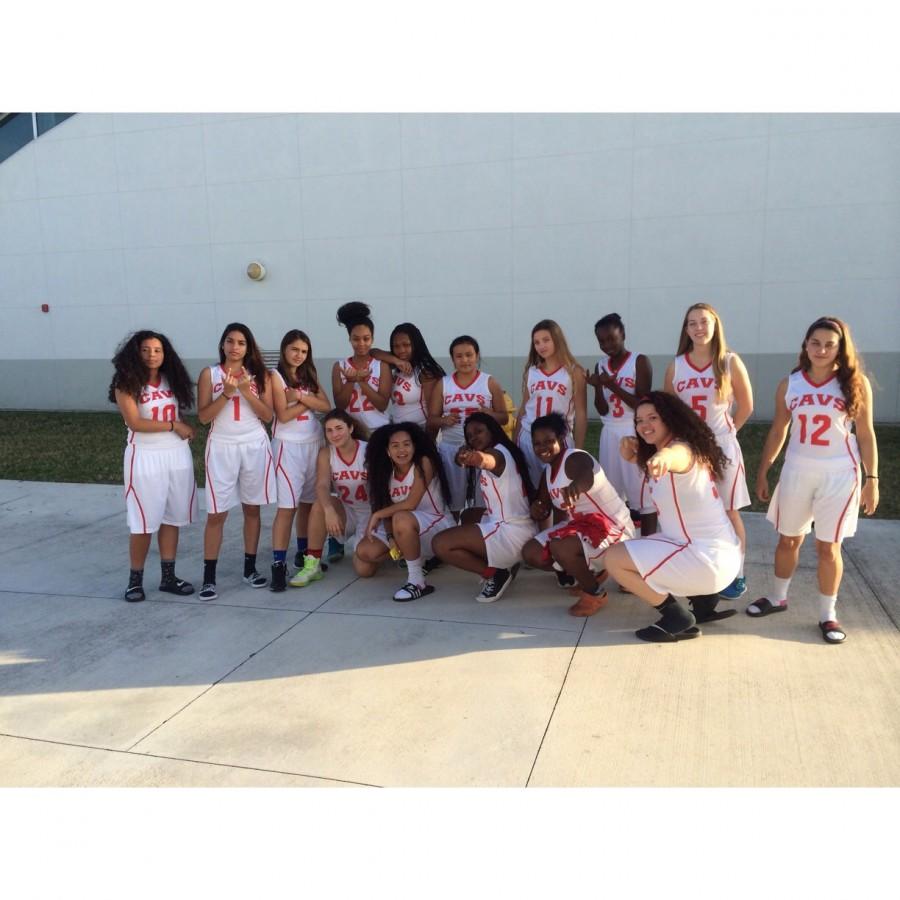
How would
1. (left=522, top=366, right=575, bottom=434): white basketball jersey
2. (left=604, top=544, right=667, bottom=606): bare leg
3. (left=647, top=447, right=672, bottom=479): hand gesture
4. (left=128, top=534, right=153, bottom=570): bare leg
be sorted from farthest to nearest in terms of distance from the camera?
Answer: (left=522, top=366, right=575, bottom=434): white basketball jersey < (left=128, top=534, right=153, bottom=570): bare leg < (left=604, top=544, right=667, bottom=606): bare leg < (left=647, top=447, right=672, bottom=479): hand gesture

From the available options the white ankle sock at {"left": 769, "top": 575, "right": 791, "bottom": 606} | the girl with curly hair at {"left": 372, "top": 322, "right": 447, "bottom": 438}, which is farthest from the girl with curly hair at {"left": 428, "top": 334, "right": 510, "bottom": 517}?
the white ankle sock at {"left": 769, "top": 575, "right": 791, "bottom": 606}

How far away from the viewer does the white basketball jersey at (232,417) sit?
4719mm

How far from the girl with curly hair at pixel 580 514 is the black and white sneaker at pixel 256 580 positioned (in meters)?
1.83

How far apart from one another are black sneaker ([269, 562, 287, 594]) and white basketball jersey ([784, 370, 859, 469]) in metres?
3.09

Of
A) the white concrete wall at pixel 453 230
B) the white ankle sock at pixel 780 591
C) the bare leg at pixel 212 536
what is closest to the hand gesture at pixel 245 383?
the bare leg at pixel 212 536

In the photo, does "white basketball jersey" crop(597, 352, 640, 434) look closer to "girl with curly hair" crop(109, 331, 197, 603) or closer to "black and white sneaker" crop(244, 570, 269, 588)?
"black and white sneaker" crop(244, 570, 269, 588)

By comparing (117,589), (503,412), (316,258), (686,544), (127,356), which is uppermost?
(316,258)

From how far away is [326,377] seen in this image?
46.2 feet

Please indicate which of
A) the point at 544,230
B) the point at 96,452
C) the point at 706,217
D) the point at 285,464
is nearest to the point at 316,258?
the point at 544,230

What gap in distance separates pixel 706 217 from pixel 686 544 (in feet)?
29.6

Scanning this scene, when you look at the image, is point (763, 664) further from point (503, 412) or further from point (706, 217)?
point (706, 217)

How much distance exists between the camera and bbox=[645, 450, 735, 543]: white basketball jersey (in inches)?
147

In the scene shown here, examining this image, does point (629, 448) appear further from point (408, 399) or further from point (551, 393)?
point (408, 399)

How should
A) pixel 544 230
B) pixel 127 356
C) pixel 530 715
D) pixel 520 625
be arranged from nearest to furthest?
1. pixel 530 715
2. pixel 520 625
3. pixel 127 356
4. pixel 544 230
